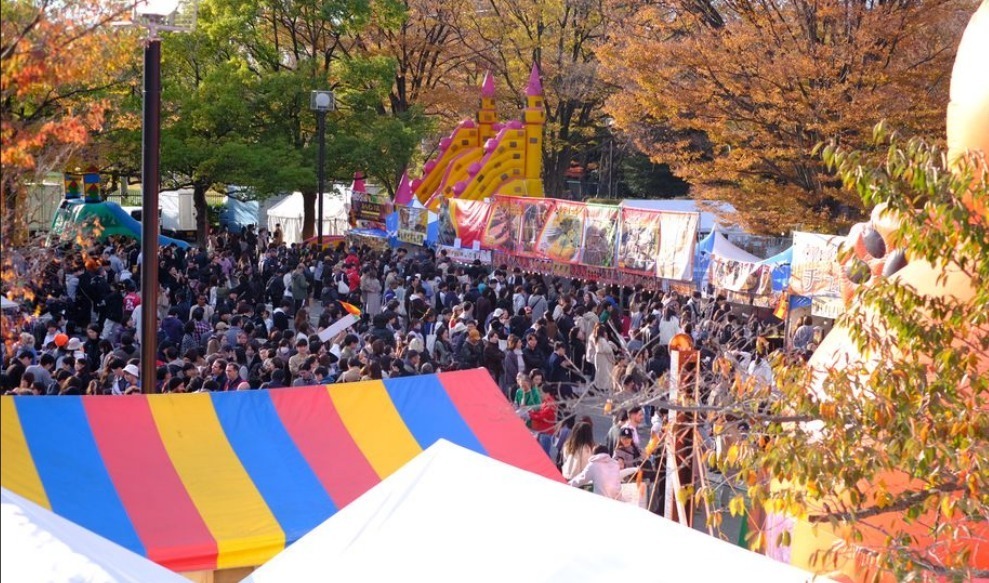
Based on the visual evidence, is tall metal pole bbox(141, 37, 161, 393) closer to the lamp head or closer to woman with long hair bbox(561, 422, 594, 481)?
woman with long hair bbox(561, 422, 594, 481)

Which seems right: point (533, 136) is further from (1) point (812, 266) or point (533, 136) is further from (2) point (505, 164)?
(1) point (812, 266)

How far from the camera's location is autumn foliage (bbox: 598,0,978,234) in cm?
1953

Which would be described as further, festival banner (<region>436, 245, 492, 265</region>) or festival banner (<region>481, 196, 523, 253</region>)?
festival banner (<region>436, 245, 492, 265</region>)

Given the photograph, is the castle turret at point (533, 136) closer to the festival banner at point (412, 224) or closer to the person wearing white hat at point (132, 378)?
the festival banner at point (412, 224)

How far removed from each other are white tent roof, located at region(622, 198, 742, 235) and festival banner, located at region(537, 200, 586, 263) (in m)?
1.38

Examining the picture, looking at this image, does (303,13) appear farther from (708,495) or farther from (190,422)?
(708,495)

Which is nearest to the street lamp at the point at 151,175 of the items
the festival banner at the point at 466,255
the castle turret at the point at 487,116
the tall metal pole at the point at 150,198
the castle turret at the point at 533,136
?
the tall metal pole at the point at 150,198

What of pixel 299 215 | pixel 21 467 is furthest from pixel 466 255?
pixel 21 467

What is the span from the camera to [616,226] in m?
20.4

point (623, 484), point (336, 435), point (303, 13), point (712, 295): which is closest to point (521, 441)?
point (623, 484)

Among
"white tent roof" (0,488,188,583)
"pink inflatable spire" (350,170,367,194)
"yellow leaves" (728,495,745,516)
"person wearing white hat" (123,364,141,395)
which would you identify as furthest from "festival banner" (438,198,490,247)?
"white tent roof" (0,488,188,583)

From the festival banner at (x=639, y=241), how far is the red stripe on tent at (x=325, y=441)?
11.1 m

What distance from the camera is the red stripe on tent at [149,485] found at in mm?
7742

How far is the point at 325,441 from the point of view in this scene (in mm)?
9125
